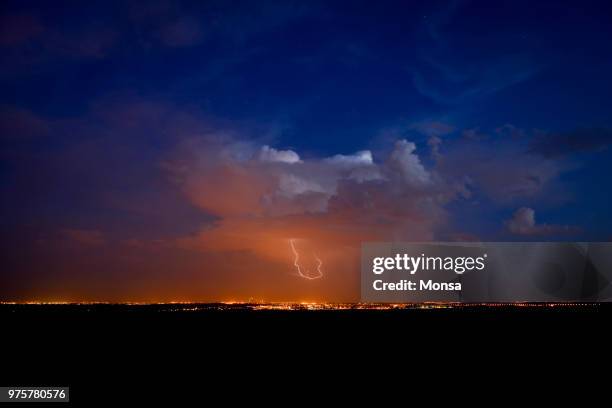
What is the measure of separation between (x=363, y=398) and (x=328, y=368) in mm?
6394

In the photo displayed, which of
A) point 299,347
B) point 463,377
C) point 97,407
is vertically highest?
point 299,347

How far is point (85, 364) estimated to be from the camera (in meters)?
25.8

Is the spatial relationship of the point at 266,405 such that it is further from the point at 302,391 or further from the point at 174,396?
the point at 174,396

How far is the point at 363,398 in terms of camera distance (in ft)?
54.6

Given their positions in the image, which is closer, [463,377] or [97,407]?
[97,407]

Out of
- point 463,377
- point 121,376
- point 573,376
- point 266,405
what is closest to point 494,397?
point 463,377

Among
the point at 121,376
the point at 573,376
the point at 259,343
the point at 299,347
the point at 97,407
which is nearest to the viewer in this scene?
the point at 97,407

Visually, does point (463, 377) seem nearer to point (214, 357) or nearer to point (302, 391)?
point (302, 391)

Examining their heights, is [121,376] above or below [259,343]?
below

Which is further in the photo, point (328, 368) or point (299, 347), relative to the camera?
point (299, 347)

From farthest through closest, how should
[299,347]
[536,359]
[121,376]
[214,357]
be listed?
[299,347], [214,357], [536,359], [121,376]

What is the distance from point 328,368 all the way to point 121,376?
941cm

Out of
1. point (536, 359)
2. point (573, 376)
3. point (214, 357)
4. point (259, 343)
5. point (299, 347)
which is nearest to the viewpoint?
point (573, 376)

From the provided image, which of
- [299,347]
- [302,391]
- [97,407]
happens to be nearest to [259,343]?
[299,347]
